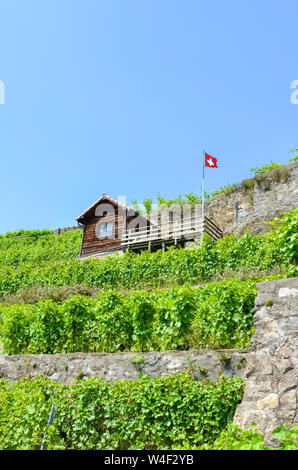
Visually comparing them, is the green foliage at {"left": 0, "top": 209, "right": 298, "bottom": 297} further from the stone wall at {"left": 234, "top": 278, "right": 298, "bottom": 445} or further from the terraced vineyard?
the stone wall at {"left": 234, "top": 278, "right": 298, "bottom": 445}

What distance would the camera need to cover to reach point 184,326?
10.0 m

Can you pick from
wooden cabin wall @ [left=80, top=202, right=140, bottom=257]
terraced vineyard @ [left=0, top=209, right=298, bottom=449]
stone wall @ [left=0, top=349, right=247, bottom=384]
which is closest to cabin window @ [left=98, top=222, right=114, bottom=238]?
wooden cabin wall @ [left=80, top=202, right=140, bottom=257]

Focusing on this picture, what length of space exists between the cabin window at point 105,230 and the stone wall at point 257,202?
6687mm

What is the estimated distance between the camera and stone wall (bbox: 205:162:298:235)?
24.5 m

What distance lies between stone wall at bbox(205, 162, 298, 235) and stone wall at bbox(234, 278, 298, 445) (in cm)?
1566

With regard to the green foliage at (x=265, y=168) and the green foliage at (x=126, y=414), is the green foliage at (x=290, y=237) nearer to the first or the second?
the green foliage at (x=126, y=414)

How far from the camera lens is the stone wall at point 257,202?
2450 cm

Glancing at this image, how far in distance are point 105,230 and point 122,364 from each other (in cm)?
2265

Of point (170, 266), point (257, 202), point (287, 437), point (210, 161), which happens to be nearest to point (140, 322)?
point (287, 437)

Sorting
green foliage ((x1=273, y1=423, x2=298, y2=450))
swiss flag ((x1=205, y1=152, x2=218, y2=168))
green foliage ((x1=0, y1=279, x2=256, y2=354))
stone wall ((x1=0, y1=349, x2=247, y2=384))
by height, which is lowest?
green foliage ((x1=273, y1=423, x2=298, y2=450))

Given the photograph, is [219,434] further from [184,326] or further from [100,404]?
[184,326]

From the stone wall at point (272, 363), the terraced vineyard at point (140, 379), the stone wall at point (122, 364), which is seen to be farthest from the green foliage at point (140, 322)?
the stone wall at point (272, 363)

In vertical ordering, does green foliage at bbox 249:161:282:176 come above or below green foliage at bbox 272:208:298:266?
above

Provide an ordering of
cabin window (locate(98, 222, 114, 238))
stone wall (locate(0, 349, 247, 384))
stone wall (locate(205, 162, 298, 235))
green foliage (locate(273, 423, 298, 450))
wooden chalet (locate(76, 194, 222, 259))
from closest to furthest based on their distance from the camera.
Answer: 1. green foliage (locate(273, 423, 298, 450))
2. stone wall (locate(0, 349, 247, 384))
3. stone wall (locate(205, 162, 298, 235))
4. wooden chalet (locate(76, 194, 222, 259))
5. cabin window (locate(98, 222, 114, 238))
